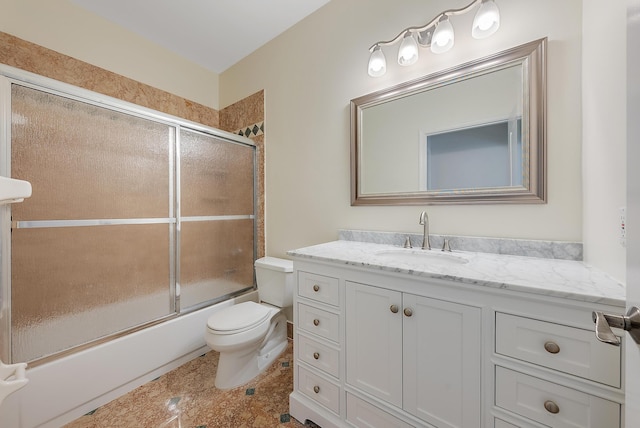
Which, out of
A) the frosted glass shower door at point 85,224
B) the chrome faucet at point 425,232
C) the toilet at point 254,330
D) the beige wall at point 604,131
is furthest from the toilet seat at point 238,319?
the beige wall at point 604,131

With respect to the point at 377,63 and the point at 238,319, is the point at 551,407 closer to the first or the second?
the point at 238,319

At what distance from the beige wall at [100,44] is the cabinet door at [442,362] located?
2.76 m

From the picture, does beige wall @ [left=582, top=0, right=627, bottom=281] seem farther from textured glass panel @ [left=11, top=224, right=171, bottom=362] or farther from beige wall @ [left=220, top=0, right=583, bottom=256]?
textured glass panel @ [left=11, top=224, right=171, bottom=362]

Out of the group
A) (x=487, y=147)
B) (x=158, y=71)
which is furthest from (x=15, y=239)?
(x=487, y=147)

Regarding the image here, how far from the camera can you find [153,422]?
130 cm

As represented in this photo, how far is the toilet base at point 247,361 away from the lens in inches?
62.0

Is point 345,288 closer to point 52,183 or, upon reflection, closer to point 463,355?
point 463,355

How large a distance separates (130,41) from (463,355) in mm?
3147

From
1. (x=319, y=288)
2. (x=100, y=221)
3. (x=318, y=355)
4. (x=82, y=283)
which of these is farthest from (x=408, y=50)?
(x=82, y=283)

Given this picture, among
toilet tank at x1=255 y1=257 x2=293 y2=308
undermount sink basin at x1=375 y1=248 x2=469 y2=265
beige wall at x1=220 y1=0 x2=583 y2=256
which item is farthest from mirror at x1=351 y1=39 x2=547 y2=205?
toilet tank at x1=255 y1=257 x2=293 y2=308

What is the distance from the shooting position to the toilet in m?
1.52

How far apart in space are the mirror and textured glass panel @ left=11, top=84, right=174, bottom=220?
56.5 inches

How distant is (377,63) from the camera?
153 centimetres

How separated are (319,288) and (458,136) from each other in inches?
43.4
